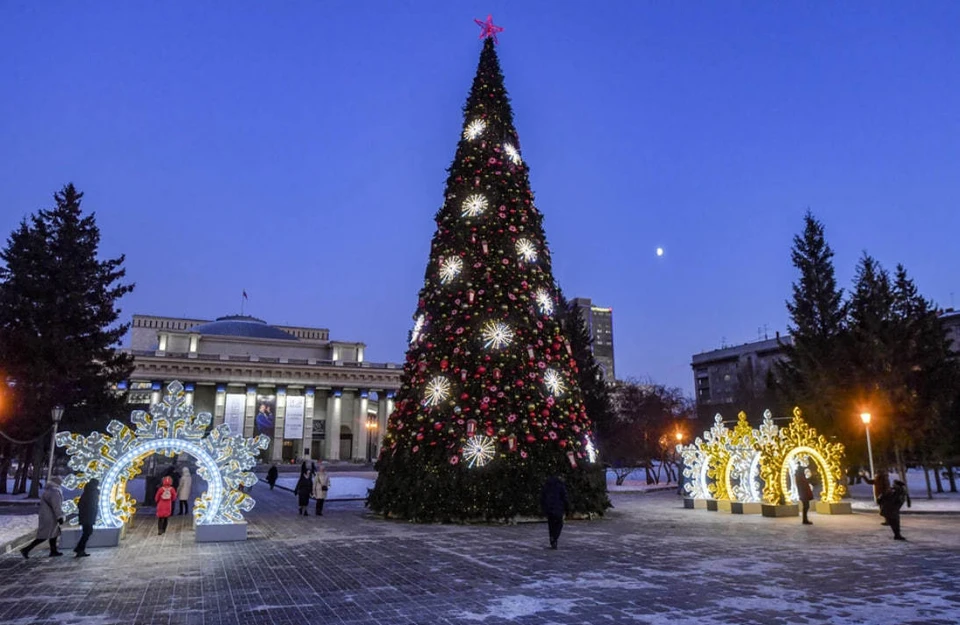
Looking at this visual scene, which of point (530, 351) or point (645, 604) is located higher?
point (530, 351)

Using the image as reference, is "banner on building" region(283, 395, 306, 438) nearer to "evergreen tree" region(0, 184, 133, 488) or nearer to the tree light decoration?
"evergreen tree" region(0, 184, 133, 488)

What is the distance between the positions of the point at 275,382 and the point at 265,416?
4457 millimetres

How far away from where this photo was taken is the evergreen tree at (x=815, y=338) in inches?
1088

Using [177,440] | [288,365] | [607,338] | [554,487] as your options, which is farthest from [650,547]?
[607,338]

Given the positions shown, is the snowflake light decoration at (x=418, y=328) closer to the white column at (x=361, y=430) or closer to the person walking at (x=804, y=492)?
the person walking at (x=804, y=492)

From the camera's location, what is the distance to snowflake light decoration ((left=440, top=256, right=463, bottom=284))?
18109mm

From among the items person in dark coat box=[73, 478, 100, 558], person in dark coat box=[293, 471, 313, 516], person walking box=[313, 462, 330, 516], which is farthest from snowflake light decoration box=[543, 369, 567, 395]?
person in dark coat box=[73, 478, 100, 558]

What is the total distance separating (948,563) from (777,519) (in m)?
7.85

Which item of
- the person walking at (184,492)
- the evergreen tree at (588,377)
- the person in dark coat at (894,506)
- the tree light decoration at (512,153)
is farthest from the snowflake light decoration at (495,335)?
the evergreen tree at (588,377)

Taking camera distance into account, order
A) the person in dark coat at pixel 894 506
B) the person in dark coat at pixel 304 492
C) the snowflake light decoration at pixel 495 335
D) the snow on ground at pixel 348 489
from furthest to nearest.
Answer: the snow on ground at pixel 348 489, the person in dark coat at pixel 304 492, the snowflake light decoration at pixel 495 335, the person in dark coat at pixel 894 506

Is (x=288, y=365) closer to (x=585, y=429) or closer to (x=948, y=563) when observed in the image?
(x=585, y=429)

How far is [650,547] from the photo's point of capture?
38.5 feet

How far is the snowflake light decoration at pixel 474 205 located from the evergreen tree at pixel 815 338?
1890cm

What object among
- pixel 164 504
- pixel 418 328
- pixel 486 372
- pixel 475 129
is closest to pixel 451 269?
pixel 418 328
